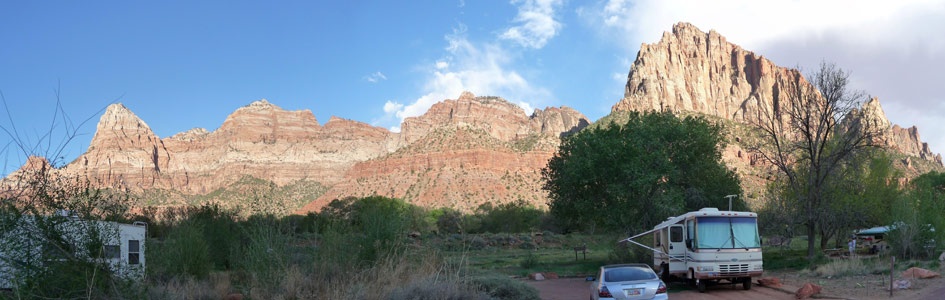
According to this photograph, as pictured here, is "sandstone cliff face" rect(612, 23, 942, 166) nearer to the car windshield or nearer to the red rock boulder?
the red rock boulder

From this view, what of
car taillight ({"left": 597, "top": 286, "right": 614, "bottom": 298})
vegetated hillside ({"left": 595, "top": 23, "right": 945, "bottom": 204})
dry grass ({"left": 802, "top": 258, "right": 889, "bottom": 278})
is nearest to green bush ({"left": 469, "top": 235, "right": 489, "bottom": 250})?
dry grass ({"left": 802, "top": 258, "right": 889, "bottom": 278})

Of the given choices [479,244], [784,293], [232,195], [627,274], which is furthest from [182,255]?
[232,195]

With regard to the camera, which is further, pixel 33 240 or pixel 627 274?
pixel 627 274

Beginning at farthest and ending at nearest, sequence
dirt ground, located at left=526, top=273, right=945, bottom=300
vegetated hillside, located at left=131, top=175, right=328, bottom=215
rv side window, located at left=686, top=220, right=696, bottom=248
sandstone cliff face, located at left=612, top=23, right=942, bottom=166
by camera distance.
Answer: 1. sandstone cliff face, located at left=612, top=23, right=942, bottom=166
2. vegetated hillside, located at left=131, top=175, right=328, bottom=215
3. rv side window, located at left=686, top=220, right=696, bottom=248
4. dirt ground, located at left=526, top=273, right=945, bottom=300

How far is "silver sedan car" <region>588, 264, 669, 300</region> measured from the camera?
12234 mm

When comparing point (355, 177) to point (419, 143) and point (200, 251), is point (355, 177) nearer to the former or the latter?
Result: point (419, 143)

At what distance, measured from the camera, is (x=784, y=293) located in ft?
53.4

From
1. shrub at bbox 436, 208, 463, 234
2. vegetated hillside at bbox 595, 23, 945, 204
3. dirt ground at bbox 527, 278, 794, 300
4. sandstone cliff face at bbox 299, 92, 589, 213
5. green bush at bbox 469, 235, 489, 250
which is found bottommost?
green bush at bbox 469, 235, 489, 250

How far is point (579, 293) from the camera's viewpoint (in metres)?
18.1

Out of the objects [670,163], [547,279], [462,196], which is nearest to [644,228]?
[670,163]

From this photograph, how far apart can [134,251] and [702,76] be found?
16745 cm

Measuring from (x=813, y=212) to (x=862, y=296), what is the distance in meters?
11.6

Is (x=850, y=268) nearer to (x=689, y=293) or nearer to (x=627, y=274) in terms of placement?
(x=689, y=293)

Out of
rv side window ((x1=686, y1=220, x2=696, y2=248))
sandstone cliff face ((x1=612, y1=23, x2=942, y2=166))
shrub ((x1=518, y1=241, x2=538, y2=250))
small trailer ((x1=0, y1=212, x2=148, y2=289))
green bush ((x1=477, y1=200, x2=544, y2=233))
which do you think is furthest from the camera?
sandstone cliff face ((x1=612, y1=23, x2=942, y2=166))
